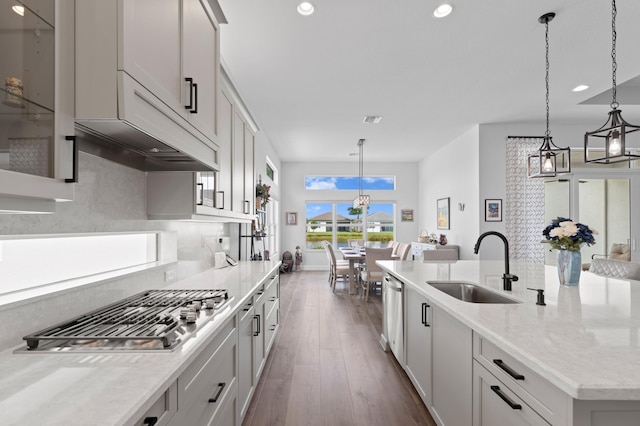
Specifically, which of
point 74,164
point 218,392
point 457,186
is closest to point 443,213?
point 457,186

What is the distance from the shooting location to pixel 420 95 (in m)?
4.26

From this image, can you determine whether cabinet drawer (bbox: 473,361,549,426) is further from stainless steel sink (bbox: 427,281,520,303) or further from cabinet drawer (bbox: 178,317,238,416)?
cabinet drawer (bbox: 178,317,238,416)

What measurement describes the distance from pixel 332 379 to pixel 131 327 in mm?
1877

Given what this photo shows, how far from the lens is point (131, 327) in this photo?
47.2 inches

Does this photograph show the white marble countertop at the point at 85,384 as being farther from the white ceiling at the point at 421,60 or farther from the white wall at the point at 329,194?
the white wall at the point at 329,194

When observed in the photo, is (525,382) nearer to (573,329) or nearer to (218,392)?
(573,329)

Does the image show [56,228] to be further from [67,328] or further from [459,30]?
[459,30]

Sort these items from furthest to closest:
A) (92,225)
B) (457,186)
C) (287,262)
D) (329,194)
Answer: (329,194)
(287,262)
(457,186)
(92,225)

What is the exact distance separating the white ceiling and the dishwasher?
221 centimetres

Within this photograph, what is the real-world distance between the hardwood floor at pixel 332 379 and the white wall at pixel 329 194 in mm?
4387

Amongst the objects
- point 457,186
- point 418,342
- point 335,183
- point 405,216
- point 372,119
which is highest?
point 372,119

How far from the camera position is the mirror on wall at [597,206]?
5.34 meters

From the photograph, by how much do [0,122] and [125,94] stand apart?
0.97ft

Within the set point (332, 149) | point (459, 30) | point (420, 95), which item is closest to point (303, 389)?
point (459, 30)
